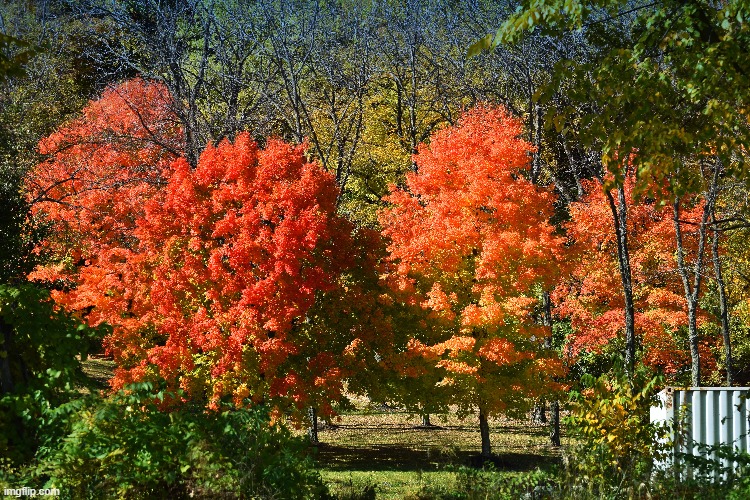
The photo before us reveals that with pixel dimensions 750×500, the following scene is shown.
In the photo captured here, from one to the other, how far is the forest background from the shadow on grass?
3.82 ft

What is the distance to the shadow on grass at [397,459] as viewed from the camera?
23.8 metres

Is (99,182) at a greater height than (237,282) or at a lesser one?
greater

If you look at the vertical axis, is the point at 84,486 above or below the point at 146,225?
below

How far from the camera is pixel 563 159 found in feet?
152

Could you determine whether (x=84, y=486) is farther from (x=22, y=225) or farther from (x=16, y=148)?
(x=16, y=148)

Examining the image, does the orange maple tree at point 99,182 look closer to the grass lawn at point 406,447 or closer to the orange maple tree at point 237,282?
the orange maple tree at point 237,282

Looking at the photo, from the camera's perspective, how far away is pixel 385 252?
24297 mm

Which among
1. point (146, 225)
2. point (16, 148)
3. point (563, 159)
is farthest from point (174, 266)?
point (563, 159)

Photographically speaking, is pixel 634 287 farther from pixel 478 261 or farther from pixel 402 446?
pixel 402 446

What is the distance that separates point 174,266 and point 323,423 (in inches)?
608

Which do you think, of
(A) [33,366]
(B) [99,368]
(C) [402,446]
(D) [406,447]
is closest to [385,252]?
(D) [406,447]

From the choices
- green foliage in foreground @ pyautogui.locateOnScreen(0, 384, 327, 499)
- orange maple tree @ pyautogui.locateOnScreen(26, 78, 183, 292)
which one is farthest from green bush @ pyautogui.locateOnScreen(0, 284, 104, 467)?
orange maple tree @ pyautogui.locateOnScreen(26, 78, 183, 292)

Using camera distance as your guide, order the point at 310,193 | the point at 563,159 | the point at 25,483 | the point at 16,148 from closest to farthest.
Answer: the point at 25,483, the point at 310,193, the point at 16,148, the point at 563,159

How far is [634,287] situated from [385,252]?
883cm
